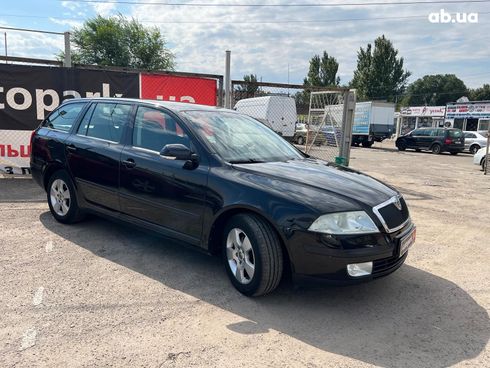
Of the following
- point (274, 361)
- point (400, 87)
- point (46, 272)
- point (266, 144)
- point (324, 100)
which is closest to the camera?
point (274, 361)

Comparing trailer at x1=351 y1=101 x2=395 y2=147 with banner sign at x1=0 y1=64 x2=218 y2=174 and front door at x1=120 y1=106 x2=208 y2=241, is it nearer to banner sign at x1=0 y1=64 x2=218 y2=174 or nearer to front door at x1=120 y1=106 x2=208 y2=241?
banner sign at x1=0 y1=64 x2=218 y2=174

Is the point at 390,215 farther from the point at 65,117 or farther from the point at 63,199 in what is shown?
the point at 65,117

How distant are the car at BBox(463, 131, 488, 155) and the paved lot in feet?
75.9

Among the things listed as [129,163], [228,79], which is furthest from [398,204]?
[228,79]

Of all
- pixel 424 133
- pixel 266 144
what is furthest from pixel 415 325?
pixel 424 133

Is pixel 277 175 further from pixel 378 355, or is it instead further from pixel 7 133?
pixel 7 133

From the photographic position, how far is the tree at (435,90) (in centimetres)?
8731

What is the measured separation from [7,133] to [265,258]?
6976mm

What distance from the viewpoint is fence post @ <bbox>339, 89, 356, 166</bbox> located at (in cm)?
901

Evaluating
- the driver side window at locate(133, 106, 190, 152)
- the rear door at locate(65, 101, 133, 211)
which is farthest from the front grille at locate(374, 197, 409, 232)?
the rear door at locate(65, 101, 133, 211)

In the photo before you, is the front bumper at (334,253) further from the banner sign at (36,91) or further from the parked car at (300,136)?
the parked car at (300,136)

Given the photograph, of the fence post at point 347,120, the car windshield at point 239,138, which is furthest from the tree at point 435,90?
the car windshield at point 239,138

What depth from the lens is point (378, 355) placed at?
2.81 m

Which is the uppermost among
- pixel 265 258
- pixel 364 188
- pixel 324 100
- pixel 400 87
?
pixel 400 87
